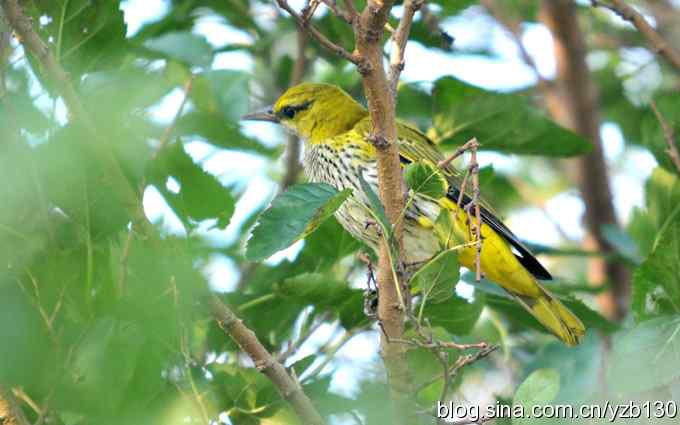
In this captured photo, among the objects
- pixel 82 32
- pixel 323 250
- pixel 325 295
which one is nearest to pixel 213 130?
pixel 323 250

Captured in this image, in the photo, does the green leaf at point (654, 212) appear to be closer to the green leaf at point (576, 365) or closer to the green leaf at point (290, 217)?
the green leaf at point (576, 365)

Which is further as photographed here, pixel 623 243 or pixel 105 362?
pixel 623 243

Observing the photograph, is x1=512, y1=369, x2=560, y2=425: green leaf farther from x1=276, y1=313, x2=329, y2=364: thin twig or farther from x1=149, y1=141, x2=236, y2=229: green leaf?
x1=149, y1=141, x2=236, y2=229: green leaf

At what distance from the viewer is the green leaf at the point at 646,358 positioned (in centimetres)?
345

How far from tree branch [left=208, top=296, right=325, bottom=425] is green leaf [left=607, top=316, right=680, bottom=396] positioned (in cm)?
99

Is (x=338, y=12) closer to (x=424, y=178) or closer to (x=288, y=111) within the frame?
(x=424, y=178)

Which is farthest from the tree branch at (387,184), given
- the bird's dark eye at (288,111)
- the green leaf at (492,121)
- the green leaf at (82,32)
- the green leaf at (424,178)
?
the bird's dark eye at (288,111)

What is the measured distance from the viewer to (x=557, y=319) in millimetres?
4555

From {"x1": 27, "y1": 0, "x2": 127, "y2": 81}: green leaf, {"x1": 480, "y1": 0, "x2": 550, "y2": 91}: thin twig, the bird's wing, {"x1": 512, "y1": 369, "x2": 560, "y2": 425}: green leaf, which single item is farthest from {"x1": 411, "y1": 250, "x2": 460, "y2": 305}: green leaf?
{"x1": 480, "y1": 0, "x2": 550, "y2": 91}: thin twig

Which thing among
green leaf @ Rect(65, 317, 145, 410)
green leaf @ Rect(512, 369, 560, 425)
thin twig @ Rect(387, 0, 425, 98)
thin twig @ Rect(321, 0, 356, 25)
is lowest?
green leaf @ Rect(512, 369, 560, 425)

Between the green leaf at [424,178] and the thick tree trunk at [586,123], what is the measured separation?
3.89 metres

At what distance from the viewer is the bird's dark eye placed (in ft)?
18.5

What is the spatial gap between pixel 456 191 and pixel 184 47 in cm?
139

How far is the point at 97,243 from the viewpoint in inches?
146
